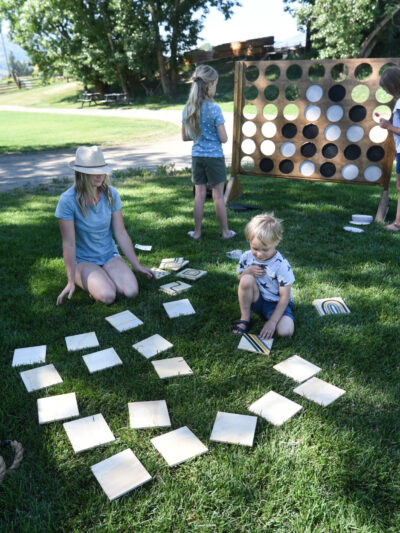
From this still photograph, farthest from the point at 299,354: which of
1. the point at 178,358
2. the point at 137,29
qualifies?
the point at 137,29

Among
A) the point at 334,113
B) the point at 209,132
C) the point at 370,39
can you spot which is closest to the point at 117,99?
the point at 370,39

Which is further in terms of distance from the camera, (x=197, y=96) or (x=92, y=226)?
(x=197, y=96)

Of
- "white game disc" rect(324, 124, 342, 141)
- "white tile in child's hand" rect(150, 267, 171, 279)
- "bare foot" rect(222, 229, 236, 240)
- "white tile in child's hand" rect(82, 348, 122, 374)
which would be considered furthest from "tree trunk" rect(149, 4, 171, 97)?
"white tile in child's hand" rect(82, 348, 122, 374)

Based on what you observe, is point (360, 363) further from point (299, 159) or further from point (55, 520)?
point (299, 159)

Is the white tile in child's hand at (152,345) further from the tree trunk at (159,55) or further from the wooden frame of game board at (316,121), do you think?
the tree trunk at (159,55)

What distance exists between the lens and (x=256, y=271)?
296 centimetres

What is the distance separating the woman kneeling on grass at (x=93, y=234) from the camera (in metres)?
3.39

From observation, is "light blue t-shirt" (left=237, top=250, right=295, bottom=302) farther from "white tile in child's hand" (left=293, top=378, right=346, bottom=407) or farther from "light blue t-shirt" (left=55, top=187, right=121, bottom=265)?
"light blue t-shirt" (left=55, top=187, right=121, bottom=265)

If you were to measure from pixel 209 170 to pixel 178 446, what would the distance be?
3.20 metres

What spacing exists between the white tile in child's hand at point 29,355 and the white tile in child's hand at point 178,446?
3.56 ft

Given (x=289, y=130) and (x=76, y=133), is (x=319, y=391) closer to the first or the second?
(x=289, y=130)

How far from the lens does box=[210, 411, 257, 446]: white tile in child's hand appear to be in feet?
7.09

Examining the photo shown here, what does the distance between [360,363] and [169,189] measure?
4862 millimetres

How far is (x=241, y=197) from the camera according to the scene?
6.48m
